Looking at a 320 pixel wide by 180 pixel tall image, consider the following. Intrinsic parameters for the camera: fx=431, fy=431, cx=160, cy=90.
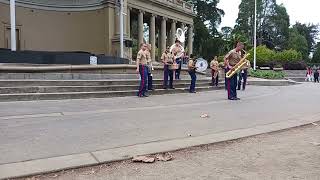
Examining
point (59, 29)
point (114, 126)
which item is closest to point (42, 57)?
point (114, 126)

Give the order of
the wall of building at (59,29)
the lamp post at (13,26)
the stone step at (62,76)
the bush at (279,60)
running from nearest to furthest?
the stone step at (62,76), the lamp post at (13,26), the wall of building at (59,29), the bush at (279,60)

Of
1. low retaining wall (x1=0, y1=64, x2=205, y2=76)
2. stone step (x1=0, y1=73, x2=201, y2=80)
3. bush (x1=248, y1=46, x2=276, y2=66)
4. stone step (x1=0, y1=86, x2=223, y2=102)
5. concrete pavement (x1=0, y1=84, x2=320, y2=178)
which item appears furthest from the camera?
bush (x1=248, y1=46, x2=276, y2=66)

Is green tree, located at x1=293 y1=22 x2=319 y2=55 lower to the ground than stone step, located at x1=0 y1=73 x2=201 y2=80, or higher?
higher

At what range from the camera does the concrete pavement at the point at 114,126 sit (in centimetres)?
588

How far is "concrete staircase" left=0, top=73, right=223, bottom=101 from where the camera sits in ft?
40.8

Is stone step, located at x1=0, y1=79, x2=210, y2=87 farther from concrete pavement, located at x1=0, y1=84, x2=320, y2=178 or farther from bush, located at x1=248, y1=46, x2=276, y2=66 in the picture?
bush, located at x1=248, y1=46, x2=276, y2=66

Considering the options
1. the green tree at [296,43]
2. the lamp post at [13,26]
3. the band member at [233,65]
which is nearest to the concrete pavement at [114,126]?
the band member at [233,65]

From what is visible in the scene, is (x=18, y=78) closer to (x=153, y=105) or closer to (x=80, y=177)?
(x=153, y=105)

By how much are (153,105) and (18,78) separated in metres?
4.90

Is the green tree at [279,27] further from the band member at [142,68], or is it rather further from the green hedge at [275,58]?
the band member at [142,68]

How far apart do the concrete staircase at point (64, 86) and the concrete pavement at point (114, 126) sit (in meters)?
0.72

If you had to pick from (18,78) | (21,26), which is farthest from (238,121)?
(21,26)

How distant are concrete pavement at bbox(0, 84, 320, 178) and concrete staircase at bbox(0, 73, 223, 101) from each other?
723 millimetres

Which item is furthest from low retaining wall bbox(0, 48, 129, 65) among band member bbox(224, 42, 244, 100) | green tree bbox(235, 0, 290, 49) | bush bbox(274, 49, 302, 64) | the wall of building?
green tree bbox(235, 0, 290, 49)
